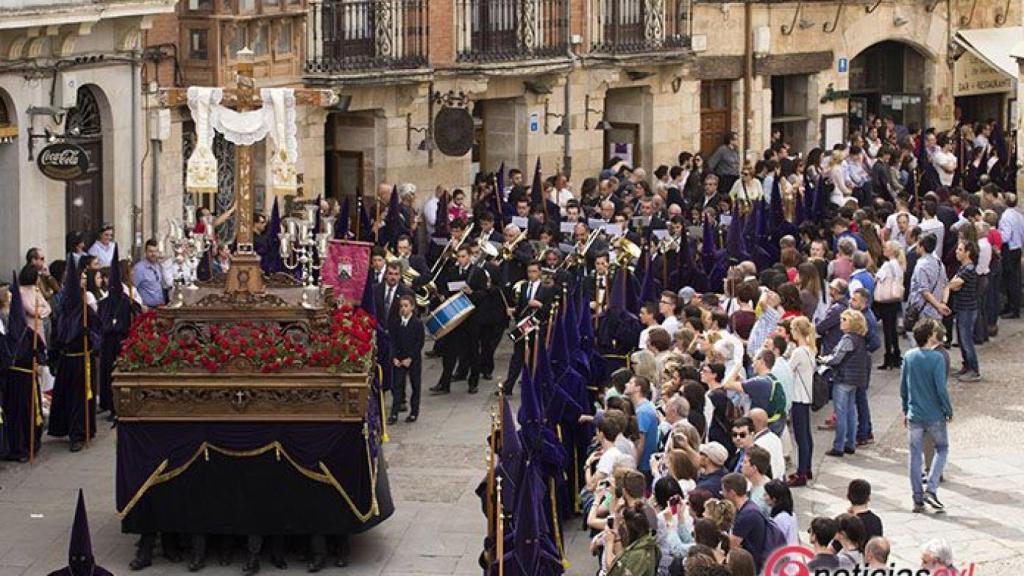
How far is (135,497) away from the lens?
21.0m

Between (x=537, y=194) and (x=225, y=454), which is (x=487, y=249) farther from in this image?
(x=225, y=454)

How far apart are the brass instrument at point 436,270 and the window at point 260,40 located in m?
4.86

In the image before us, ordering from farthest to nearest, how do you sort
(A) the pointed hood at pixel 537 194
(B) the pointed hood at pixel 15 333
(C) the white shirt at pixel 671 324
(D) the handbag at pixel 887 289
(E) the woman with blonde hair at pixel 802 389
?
(A) the pointed hood at pixel 537 194 < (D) the handbag at pixel 887 289 < (C) the white shirt at pixel 671 324 < (B) the pointed hood at pixel 15 333 < (E) the woman with blonde hair at pixel 802 389

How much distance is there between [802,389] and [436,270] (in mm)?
6930

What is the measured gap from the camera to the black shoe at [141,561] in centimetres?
2106

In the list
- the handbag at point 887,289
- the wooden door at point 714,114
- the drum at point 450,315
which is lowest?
the drum at point 450,315

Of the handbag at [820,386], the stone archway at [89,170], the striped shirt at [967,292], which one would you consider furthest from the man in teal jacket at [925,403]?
the stone archway at [89,170]

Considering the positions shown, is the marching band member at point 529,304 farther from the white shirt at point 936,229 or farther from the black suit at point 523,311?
the white shirt at point 936,229

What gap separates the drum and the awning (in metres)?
20.5

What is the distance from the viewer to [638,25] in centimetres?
4059

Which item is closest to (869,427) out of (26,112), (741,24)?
(26,112)

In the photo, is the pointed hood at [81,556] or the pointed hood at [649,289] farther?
the pointed hood at [649,289]

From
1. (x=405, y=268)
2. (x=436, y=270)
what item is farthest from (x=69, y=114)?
(x=405, y=268)

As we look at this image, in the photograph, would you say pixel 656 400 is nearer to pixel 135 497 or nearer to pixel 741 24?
pixel 135 497
